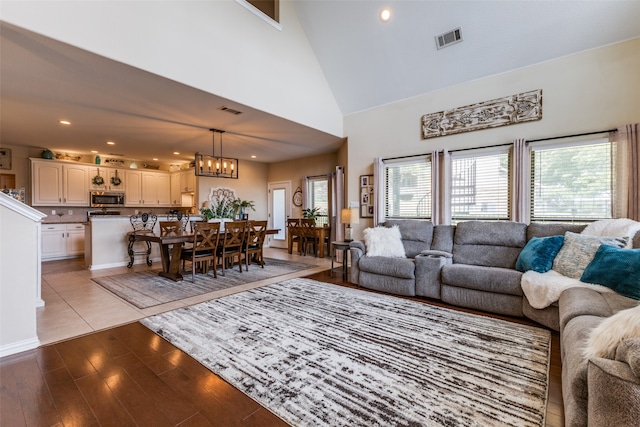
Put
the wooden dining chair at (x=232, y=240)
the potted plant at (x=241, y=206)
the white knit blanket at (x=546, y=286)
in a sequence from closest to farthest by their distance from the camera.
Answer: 1. the white knit blanket at (x=546, y=286)
2. the wooden dining chair at (x=232, y=240)
3. the potted plant at (x=241, y=206)

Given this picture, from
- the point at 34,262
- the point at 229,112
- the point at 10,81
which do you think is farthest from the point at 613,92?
the point at 10,81

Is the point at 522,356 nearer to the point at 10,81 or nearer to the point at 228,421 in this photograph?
the point at 228,421

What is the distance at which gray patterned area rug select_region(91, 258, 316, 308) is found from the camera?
11.5ft

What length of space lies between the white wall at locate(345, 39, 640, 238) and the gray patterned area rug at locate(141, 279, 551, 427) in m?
2.66

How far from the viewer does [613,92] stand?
3.27 meters

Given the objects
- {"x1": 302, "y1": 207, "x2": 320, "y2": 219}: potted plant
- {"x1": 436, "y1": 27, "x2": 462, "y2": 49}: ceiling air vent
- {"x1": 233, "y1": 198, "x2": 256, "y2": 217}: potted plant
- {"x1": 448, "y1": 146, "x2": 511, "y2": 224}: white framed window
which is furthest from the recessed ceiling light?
{"x1": 233, "y1": 198, "x2": 256, "y2": 217}: potted plant

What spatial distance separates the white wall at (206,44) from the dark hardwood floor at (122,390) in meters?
2.70

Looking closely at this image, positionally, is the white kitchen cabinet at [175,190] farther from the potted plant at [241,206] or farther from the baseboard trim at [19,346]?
the baseboard trim at [19,346]

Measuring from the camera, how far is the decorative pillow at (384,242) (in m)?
3.98

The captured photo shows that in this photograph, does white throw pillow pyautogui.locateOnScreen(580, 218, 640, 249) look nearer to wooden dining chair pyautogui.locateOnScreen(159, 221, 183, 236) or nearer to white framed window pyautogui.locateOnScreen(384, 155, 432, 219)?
white framed window pyautogui.locateOnScreen(384, 155, 432, 219)

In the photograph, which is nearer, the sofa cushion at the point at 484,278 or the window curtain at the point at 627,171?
the sofa cushion at the point at 484,278

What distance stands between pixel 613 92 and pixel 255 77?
4521 millimetres

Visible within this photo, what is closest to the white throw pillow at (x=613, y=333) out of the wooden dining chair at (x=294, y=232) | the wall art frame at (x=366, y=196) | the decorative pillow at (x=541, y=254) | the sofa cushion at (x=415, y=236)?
the decorative pillow at (x=541, y=254)

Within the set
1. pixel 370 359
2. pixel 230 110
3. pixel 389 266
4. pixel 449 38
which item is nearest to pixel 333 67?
pixel 449 38
